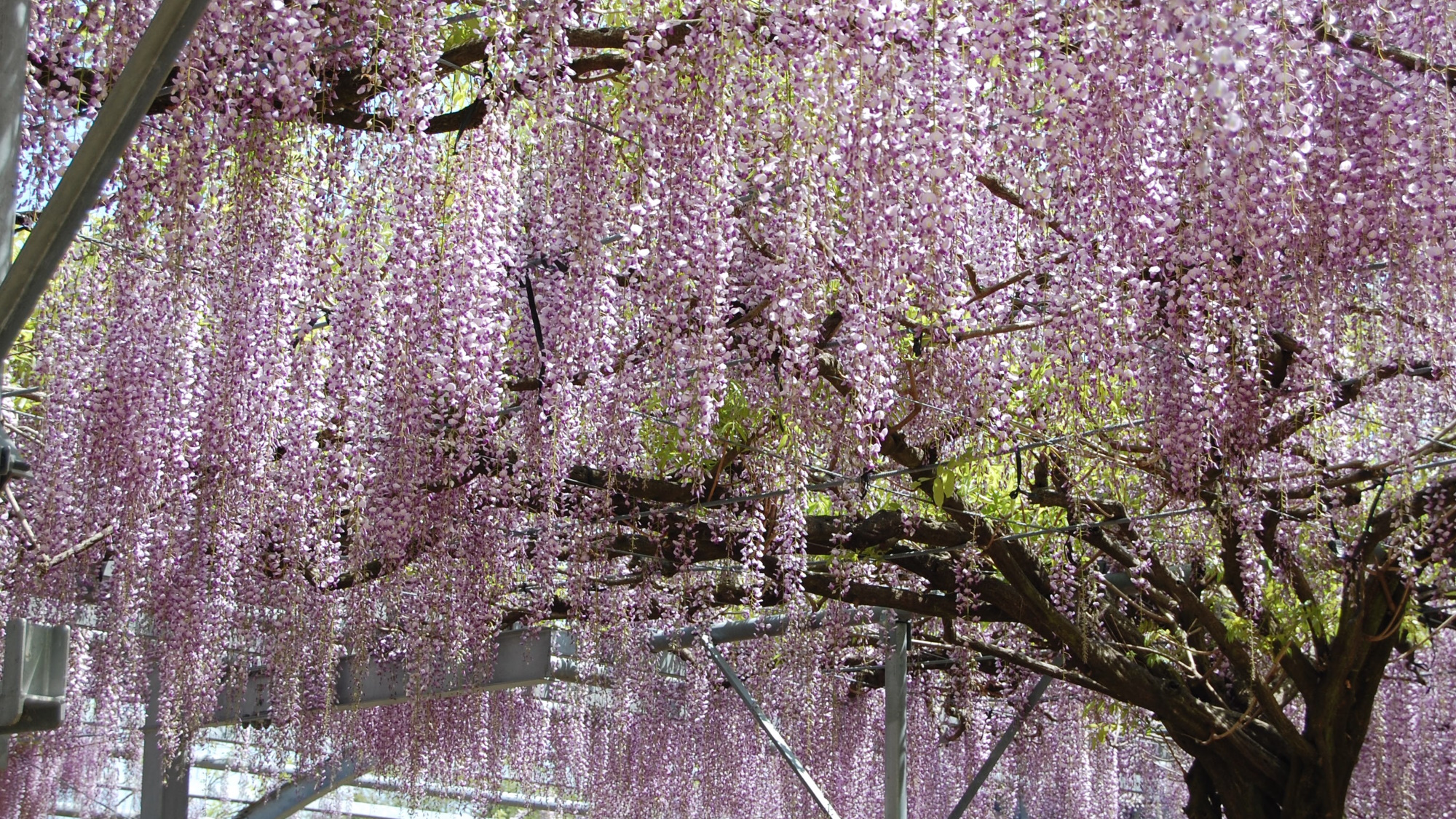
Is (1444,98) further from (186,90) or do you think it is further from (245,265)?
(245,265)

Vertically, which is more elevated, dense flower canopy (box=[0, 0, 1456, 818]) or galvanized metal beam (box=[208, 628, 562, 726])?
dense flower canopy (box=[0, 0, 1456, 818])

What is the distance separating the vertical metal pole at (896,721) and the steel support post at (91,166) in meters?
6.31

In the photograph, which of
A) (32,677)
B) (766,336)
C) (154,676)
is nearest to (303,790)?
(154,676)

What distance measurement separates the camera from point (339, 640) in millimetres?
8977

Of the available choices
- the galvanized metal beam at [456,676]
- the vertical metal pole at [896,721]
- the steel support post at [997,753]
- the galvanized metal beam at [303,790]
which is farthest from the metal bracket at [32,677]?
the galvanized metal beam at [303,790]

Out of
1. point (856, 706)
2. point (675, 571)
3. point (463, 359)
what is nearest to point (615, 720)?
point (856, 706)

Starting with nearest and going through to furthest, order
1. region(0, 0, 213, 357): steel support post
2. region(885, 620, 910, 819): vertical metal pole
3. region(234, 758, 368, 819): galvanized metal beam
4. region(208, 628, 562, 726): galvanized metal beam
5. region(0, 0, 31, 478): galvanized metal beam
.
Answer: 1. region(0, 0, 213, 357): steel support post
2. region(0, 0, 31, 478): galvanized metal beam
3. region(885, 620, 910, 819): vertical metal pole
4. region(208, 628, 562, 726): galvanized metal beam
5. region(234, 758, 368, 819): galvanized metal beam

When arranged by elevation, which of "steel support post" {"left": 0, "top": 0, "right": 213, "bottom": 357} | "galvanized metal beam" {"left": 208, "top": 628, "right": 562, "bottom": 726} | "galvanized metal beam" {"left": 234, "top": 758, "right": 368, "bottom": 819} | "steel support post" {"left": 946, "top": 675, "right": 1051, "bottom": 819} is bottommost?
"galvanized metal beam" {"left": 234, "top": 758, "right": 368, "bottom": 819}

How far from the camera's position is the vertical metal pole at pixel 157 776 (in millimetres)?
9516

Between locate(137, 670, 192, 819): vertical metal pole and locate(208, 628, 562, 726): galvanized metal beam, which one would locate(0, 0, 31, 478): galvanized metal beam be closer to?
locate(208, 628, 562, 726): galvanized metal beam

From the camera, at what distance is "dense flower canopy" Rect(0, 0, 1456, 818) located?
303cm

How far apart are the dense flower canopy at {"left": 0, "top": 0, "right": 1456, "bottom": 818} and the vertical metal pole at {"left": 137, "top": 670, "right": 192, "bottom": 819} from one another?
4.40 feet

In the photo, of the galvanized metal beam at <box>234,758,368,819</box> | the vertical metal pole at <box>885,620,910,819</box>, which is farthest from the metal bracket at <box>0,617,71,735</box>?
the galvanized metal beam at <box>234,758,368,819</box>

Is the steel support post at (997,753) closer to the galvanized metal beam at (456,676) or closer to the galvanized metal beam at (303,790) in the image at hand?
the galvanized metal beam at (456,676)
